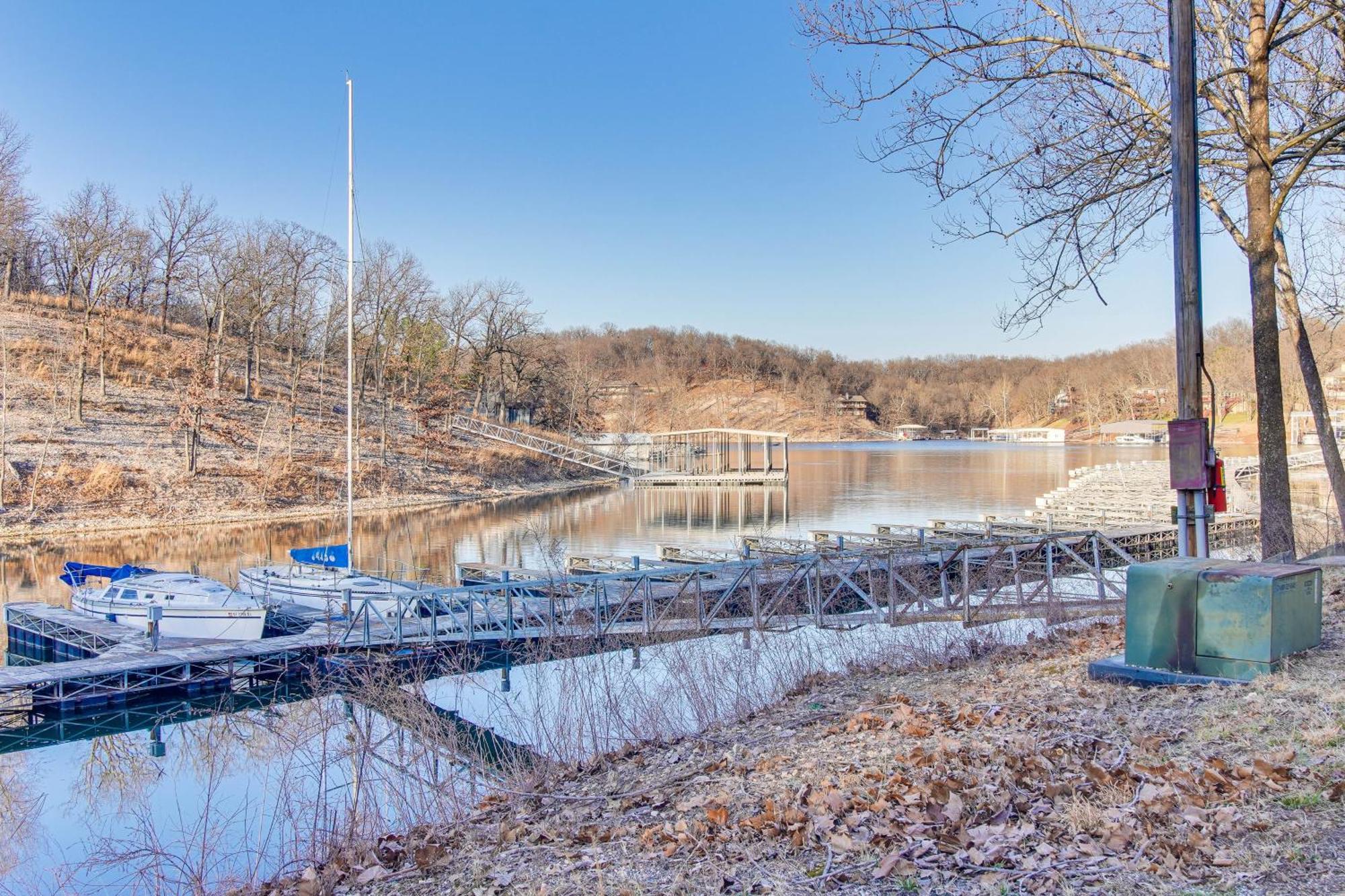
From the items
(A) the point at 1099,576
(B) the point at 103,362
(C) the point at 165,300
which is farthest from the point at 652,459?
(A) the point at 1099,576

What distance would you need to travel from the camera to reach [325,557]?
66.2 feet

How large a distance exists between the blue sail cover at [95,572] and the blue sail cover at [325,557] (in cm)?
325

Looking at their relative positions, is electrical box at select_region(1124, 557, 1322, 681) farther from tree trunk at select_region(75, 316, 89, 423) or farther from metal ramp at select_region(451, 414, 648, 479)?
metal ramp at select_region(451, 414, 648, 479)

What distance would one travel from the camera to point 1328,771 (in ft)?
13.3

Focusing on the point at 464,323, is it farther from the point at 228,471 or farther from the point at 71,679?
the point at 71,679

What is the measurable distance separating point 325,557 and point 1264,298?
59.3 ft

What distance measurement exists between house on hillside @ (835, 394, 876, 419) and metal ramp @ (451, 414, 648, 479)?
96220mm

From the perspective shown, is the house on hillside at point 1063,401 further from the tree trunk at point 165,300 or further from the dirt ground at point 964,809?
the dirt ground at point 964,809

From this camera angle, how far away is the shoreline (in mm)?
29344

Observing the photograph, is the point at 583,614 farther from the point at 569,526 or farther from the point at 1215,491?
the point at 569,526

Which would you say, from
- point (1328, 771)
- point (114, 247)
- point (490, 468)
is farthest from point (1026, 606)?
point (114, 247)

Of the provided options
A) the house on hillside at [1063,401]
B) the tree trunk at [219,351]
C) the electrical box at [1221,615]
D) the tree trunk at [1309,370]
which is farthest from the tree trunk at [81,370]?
the house on hillside at [1063,401]

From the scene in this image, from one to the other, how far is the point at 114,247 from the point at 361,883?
5373 centimetres

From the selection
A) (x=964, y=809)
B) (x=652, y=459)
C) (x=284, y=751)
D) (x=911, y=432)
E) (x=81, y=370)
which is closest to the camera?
(x=964, y=809)
